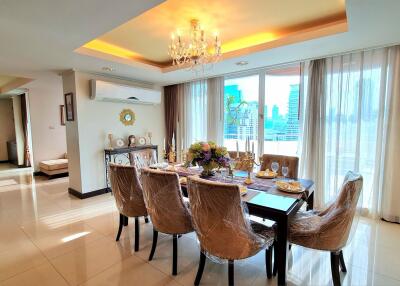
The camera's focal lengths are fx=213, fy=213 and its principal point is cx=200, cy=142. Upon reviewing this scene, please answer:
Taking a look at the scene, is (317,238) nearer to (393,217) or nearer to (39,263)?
(393,217)

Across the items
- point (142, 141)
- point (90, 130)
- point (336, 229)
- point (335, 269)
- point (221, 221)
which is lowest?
point (335, 269)

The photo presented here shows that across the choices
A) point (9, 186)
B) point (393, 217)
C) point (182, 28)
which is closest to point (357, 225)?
point (393, 217)

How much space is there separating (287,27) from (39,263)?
3827 mm

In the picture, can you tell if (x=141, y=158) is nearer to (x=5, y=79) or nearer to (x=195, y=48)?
(x=195, y=48)

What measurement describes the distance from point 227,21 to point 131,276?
288 cm

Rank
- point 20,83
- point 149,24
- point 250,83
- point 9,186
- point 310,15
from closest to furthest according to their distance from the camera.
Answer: point 310,15
point 149,24
point 250,83
point 9,186
point 20,83

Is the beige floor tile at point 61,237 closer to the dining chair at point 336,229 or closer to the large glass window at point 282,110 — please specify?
the dining chair at point 336,229

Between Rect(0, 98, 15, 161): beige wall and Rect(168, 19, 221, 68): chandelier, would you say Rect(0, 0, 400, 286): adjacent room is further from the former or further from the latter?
Rect(0, 98, 15, 161): beige wall

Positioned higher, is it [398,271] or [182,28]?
[182,28]

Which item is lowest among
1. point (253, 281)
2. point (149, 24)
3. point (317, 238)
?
point (253, 281)

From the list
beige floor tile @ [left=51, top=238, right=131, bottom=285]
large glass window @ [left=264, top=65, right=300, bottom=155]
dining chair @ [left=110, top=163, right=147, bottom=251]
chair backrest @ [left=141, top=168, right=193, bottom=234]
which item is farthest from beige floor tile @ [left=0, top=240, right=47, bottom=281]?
large glass window @ [left=264, top=65, right=300, bottom=155]

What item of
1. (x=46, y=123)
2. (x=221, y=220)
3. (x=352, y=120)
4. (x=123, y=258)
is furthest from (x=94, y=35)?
(x=46, y=123)

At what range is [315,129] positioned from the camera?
3.37 m

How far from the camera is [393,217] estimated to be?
2.91 meters
